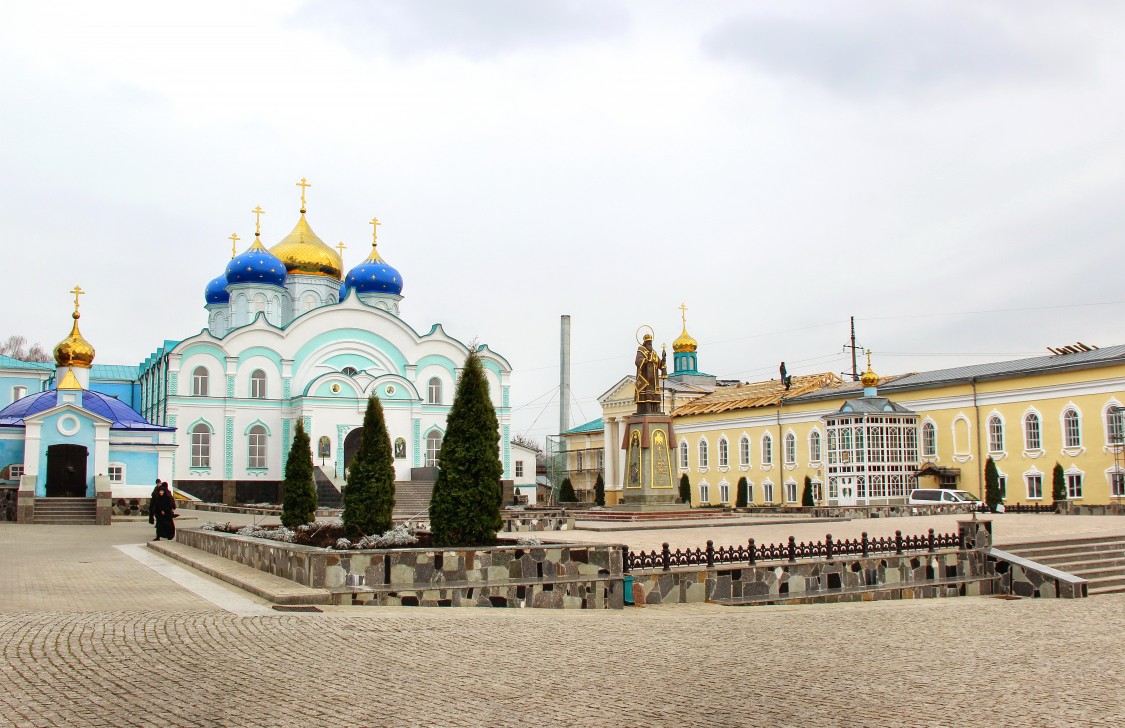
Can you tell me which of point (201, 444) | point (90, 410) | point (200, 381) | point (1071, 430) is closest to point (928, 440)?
point (1071, 430)

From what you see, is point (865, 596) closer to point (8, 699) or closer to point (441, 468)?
point (441, 468)

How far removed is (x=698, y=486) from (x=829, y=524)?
21701mm

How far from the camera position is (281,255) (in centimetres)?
4894

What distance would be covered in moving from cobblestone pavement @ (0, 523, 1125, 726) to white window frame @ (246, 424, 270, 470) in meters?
32.2

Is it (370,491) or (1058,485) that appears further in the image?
(1058,485)

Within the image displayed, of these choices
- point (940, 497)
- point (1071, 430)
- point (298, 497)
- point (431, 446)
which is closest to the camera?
point (298, 497)

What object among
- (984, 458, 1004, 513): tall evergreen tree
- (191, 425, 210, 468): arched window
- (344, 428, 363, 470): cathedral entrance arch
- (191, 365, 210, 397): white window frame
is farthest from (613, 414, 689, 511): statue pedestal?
(191, 365, 210, 397): white window frame

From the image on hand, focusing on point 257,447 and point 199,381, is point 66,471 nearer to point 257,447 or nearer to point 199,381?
point 199,381

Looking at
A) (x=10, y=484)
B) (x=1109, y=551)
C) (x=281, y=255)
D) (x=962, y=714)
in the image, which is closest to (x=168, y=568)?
(x=962, y=714)

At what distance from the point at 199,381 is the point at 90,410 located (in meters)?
9.66

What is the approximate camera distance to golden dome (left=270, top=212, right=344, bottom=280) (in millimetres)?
48969

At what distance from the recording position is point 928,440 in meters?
35.0

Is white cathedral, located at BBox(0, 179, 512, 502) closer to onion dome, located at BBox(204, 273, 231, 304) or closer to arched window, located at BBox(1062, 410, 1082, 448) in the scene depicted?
onion dome, located at BBox(204, 273, 231, 304)

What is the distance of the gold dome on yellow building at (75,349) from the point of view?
34.0 m
